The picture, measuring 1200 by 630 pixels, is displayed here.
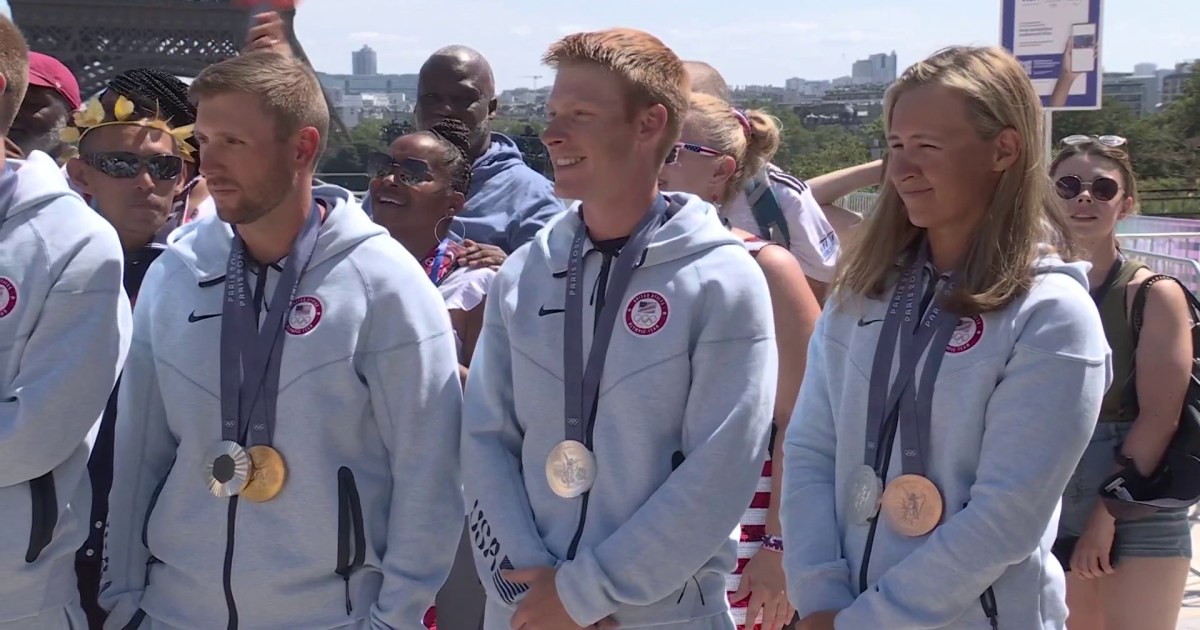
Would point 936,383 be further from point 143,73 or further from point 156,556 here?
point 143,73

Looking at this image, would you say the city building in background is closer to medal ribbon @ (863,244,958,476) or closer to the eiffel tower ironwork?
the eiffel tower ironwork

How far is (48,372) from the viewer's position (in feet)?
9.36

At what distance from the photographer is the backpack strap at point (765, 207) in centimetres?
488

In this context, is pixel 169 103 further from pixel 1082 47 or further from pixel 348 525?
pixel 1082 47

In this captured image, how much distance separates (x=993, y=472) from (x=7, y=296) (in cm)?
224

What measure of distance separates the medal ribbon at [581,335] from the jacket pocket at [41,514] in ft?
3.97

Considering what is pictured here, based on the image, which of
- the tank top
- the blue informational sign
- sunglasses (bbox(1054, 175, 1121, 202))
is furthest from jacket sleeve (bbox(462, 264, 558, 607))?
the blue informational sign

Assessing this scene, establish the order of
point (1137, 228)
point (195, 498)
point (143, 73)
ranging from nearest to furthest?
point (195, 498)
point (143, 73)
point (1137, 228)

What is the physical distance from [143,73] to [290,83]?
1685 millimetres

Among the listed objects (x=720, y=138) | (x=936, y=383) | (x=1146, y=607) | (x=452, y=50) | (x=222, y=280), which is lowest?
(x=1146, y=607)

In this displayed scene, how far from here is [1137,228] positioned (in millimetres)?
12633

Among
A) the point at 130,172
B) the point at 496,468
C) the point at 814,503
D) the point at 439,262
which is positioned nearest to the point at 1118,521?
the point at 814,503

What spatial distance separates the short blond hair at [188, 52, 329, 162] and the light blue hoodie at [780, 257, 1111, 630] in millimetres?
1472

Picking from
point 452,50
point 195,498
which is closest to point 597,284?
point 195,498
